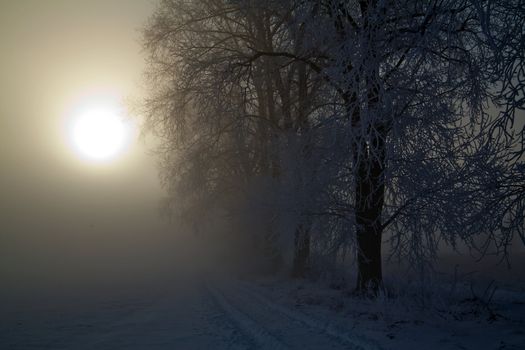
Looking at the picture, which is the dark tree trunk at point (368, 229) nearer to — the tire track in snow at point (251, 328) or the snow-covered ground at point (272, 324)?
the snow-covered ground at point (272, 324)

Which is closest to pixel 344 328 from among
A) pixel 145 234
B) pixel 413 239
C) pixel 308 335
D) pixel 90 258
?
pixel 308 335

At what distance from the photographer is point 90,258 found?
71.9 feet

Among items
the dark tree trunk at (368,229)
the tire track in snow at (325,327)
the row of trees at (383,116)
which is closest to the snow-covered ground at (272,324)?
the tire track in snow at (325,327)

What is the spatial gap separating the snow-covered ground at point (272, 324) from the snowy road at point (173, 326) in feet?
0.05

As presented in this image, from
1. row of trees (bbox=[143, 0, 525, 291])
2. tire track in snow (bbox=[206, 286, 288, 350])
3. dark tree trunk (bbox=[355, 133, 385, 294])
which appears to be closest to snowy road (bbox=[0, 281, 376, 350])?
tire track in snow (bbox=[206, 286, 288, 350])

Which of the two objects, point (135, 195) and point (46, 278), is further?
point (135, 195)

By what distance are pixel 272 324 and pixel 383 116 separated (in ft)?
12.0

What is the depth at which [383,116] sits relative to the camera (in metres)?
5.81

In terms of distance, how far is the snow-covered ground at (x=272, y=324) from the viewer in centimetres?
498

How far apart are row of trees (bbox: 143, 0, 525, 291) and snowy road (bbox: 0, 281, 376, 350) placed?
1977 mm

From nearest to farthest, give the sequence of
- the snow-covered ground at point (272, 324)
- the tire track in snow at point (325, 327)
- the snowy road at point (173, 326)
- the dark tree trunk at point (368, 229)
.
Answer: the tire track in snow at point (325, 327), the snow-covered ground at point (272, 324), the snowy road at point (173, 326), the dark tree trunk at point (368, 229)

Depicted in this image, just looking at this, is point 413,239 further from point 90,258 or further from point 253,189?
point 90,258

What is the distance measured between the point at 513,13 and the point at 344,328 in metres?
4.49

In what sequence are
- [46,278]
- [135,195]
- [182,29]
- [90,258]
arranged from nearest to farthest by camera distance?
[182,29]
[46,278]
[90,258]
[135,195]
